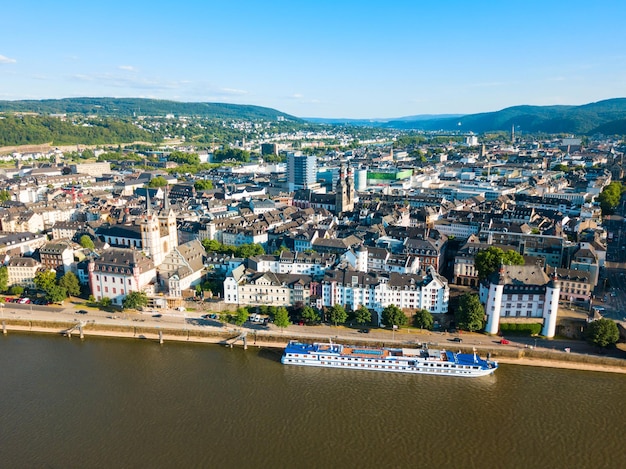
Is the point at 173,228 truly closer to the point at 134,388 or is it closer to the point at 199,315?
the point at 199,315

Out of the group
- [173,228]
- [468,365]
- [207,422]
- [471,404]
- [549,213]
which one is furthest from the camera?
[549,213]

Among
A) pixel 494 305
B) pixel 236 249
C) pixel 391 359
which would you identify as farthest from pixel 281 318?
pixel 236 249

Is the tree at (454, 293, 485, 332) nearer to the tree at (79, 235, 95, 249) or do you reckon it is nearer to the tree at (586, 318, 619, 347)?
the tree at (586, 318, 619, 347)

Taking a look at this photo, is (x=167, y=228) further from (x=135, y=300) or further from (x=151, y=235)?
(x=135, y=300)

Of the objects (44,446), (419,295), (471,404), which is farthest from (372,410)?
(44,446)

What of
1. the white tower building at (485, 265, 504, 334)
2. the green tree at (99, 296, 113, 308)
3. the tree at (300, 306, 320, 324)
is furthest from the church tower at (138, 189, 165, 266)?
the white tower building at (485, 265, 504, 334)
